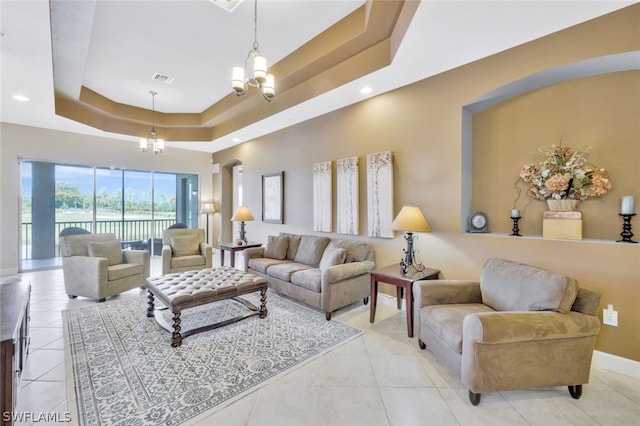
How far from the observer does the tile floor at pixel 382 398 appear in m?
1.78

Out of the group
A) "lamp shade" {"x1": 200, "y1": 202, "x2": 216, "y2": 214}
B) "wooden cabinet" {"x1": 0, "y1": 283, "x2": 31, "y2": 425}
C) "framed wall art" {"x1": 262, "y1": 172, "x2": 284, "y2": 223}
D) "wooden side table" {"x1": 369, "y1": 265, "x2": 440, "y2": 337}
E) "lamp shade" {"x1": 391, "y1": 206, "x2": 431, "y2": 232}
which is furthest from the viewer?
"lamp shade" {"x1": 200, "y1": 202, "x2": 216, "y2": 214}

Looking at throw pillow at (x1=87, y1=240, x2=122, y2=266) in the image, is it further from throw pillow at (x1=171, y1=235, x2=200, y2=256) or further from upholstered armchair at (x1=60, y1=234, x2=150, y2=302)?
throw pillow at (x1=171, y1=235, x2=200, y2=256)

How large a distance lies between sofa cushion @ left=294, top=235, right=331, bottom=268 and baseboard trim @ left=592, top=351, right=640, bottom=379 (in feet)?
10.00

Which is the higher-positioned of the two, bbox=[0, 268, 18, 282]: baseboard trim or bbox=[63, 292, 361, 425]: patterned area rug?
bbox=[0, 268, 18, 282]: baseboard trim

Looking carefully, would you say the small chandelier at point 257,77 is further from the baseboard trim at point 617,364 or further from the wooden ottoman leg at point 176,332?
the baseboard trim at point 617,364

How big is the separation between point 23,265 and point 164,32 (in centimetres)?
581

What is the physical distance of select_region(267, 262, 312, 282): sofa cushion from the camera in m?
3.85

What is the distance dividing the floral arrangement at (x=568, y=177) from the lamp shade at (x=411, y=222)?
1.15 m

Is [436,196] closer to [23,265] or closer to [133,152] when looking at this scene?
[133,152]

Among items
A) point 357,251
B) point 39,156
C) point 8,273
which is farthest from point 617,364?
point 39,156

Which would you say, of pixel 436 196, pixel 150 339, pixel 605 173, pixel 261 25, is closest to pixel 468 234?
pixel 436 196

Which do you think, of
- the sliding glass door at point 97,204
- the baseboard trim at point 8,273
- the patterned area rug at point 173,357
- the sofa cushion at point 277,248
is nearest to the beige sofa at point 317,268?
the sofa cushion at point 277,248

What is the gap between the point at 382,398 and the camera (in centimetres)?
197

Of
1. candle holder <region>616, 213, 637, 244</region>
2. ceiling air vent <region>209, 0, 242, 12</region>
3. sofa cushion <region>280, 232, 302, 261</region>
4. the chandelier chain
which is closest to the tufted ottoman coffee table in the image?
sofa cushion <region>280, 232, 302, 261</region>
